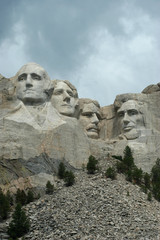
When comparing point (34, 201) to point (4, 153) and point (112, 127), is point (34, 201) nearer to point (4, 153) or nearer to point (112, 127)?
point (4, 153)

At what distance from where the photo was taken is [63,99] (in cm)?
3231

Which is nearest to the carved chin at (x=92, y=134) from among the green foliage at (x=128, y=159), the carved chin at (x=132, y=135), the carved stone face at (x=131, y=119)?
the carved stone face at (x=131, y=119)

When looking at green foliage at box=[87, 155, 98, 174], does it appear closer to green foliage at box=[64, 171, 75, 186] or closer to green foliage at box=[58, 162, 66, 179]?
green foliage at box=[58, 162, 66, 179]

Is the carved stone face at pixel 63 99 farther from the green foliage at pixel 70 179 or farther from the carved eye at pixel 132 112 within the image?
the green foliage at pixel 70 179

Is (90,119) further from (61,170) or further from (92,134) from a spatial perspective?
(61,170)

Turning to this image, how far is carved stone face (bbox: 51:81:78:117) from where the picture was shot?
32159 millimetres

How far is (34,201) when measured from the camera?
27656 millimetres

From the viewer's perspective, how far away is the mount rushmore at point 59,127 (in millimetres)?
29172

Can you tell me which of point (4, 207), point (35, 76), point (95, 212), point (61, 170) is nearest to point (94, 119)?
point (35, 76)

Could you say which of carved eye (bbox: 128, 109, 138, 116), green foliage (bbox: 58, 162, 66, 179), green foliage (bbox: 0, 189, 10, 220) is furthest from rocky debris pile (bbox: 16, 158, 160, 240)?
carved eye (bbox: 128, 109, 138, 116)

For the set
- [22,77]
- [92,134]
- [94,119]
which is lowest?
[92,134]

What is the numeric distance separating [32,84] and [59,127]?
190 cm

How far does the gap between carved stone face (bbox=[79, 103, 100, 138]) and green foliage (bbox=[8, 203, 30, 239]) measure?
7.99m

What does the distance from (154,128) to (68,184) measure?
5.56 metres
